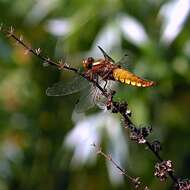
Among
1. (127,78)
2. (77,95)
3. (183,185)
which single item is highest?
(77,95)

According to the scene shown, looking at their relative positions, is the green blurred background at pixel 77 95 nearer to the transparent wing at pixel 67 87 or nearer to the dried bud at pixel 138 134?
the transparent wing at pixel 67 87

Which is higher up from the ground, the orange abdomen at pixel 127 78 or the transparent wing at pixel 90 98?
the transparent wing at pixel 90 98

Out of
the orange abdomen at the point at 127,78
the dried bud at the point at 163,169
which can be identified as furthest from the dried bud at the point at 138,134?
the orange abdomen at the point at 127,78

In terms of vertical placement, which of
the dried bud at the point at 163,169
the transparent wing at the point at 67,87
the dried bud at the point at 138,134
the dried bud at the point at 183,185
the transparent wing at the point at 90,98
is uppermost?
the transparent wing at the point at 67,87

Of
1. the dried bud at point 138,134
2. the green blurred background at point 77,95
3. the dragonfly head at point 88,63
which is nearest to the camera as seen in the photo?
the dried bud at point 138,134

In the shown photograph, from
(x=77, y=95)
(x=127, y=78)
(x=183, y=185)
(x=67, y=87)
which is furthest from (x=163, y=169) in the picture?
(x=77, y=95)

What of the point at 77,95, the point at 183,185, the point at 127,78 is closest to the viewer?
the point at 183,185

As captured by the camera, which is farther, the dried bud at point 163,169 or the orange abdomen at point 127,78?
the orange abdomen at point 127,78

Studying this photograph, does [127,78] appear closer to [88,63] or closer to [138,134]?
[88,63]
